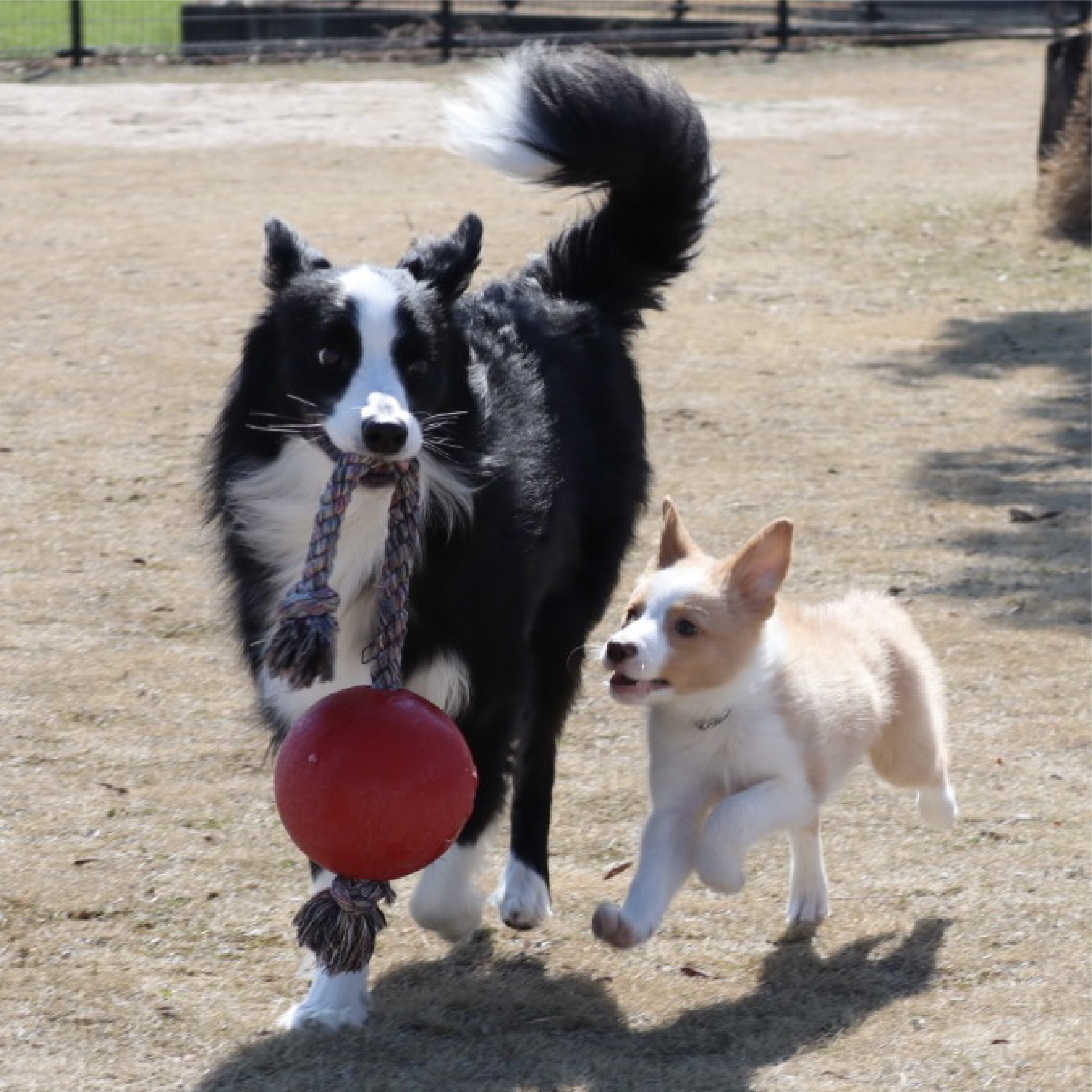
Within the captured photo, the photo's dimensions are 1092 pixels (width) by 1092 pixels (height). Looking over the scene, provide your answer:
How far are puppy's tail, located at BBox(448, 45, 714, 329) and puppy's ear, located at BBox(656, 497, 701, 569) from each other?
1002mm

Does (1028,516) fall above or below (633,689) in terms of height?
below

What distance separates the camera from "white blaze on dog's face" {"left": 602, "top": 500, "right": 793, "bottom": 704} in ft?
11.4

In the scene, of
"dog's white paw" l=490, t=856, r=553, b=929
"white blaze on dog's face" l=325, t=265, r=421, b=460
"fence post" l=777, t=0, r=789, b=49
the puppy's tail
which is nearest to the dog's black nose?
"white blaze on dog's face" l=325, t=265, r=421, b=460

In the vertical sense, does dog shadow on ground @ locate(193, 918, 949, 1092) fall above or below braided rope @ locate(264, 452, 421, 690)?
below

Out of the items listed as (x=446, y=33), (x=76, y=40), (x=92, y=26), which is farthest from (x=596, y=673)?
(x=92, y=26)

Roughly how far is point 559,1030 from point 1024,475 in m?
4.41

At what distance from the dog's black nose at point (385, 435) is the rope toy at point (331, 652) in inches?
3.4

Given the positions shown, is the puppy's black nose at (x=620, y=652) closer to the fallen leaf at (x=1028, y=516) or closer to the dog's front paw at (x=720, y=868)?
the dog's front paw at (x=720, y=868)

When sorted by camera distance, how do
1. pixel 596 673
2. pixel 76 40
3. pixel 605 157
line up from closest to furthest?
pixel 605 157 → pixel 596 673 → pixel 76 40

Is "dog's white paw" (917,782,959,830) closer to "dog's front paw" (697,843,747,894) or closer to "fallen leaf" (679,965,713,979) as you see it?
"fallen leaf" (679,965,713,979)

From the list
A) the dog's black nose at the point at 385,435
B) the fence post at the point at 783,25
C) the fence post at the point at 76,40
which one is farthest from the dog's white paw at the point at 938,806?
the fence post at the point at 783,25

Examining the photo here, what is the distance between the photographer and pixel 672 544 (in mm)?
3775

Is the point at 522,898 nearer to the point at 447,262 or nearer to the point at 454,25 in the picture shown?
the point at 447,262

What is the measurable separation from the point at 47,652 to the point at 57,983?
1.85m
